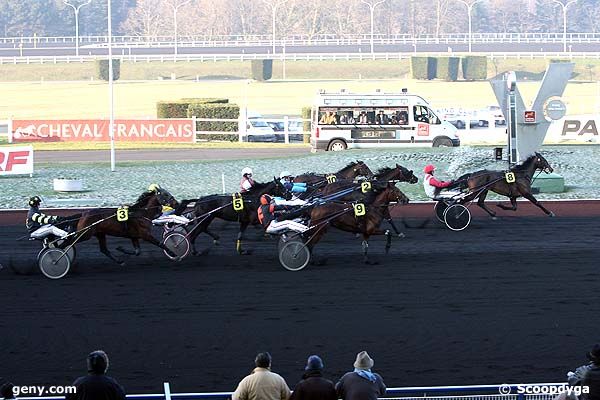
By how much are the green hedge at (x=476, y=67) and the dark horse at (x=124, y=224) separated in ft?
193

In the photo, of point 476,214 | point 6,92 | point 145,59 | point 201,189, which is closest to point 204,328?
point 476,214

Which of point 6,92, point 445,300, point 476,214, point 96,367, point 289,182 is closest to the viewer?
point 96,367

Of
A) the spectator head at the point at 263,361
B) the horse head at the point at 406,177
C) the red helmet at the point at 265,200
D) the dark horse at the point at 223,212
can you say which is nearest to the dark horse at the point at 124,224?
the dark horse at the point at 223,212

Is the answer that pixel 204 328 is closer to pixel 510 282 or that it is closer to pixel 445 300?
pixel 445 300

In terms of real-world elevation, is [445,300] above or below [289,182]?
below

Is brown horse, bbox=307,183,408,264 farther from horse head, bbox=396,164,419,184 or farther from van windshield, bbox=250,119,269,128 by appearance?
van windshield, bbox=250,119,269,128

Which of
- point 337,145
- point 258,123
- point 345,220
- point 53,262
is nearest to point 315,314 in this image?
point 345,220

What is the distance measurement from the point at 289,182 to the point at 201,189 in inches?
293

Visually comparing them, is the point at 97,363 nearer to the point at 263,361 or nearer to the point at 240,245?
the point at 263,361

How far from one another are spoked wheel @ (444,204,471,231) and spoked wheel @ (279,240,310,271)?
4785 mm

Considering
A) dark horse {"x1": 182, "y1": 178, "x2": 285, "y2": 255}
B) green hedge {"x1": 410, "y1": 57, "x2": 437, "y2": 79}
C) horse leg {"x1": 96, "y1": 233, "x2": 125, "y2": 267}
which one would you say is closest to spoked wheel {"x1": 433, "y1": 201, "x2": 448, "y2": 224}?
dark horse {"x1": 182, "y1": 178, "x2": 285, "y2": 255}

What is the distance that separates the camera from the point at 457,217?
64.4 ft

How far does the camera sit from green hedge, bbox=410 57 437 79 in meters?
73.2

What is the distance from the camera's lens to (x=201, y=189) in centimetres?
2641
